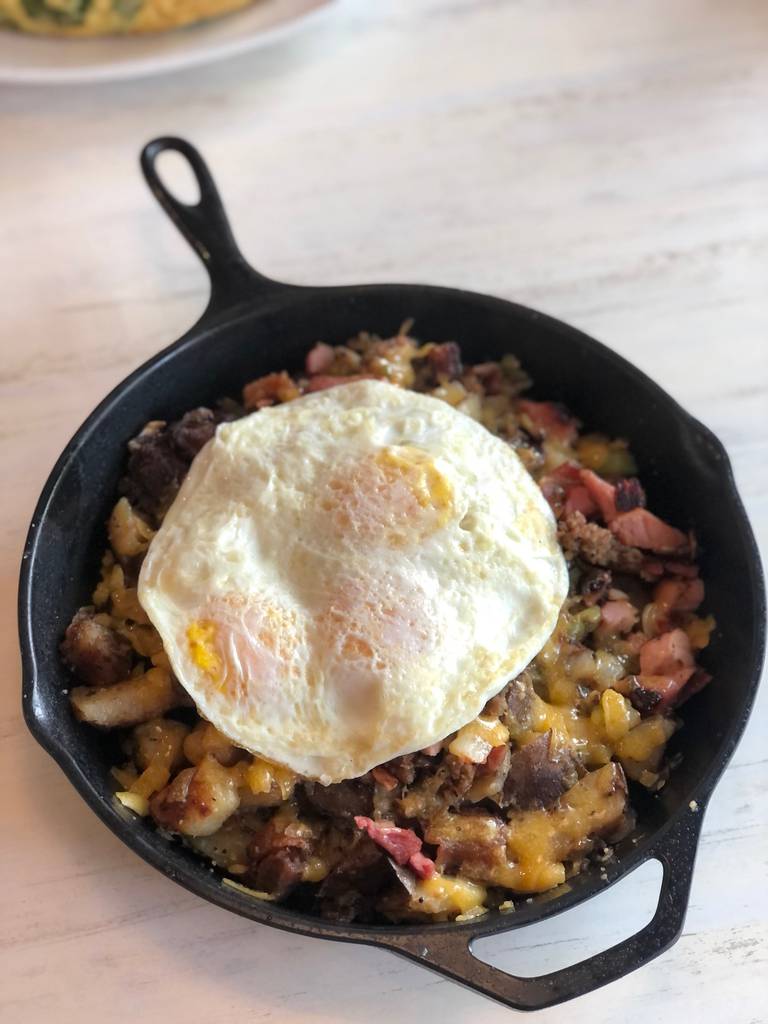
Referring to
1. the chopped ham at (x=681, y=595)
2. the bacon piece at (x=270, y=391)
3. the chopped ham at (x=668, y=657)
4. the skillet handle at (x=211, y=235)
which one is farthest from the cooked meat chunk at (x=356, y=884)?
the skillet handle at (x=211, y=235)

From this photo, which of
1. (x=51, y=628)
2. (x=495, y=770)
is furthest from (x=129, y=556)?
(x=495, y=770)

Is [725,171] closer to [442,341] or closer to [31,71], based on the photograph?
[442,341]

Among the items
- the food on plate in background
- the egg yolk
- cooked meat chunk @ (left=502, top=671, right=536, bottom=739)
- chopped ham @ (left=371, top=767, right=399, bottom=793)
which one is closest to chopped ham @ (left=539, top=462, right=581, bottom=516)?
cooked meat chunk @ (left=502, top=671, right=536, bottom=739)

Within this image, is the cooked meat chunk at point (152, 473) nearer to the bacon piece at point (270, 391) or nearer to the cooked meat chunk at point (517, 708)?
the bacon piece at point (270, 391)

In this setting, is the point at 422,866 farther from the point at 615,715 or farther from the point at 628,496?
the point at 628,496

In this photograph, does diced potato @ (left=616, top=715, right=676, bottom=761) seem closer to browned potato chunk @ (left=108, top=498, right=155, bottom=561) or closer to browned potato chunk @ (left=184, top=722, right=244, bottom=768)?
browned potato chunk @ (left=184, top=722, right=244, bottom=768)
